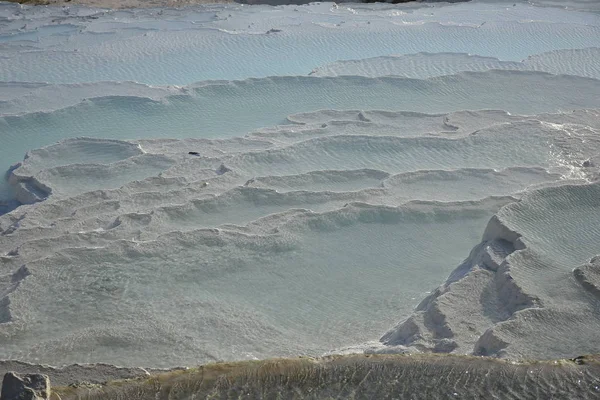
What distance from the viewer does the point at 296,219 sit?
378cm

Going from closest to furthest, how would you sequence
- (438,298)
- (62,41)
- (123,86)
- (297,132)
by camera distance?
Result: 1. (438,298)
2. (297,132)
3. (123,86)
4. (62,41)

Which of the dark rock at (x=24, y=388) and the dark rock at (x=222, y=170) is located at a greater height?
the dark rock at (x=24, y=388)

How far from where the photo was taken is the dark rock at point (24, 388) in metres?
2.11

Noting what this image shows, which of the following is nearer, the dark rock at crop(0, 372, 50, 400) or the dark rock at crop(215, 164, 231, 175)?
the dark rock at crop(0, 372, 50, 400)

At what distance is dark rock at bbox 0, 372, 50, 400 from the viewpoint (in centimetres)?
211

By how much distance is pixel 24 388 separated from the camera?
212 centimetres

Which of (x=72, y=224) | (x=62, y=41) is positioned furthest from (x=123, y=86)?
(x=72, y=224)

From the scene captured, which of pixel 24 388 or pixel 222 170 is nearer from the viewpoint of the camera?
pixel 24 388

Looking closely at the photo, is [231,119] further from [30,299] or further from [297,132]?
[30,299]

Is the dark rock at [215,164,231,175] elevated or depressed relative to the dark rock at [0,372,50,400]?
depressed

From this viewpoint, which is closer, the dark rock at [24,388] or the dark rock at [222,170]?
the dark rock at [24,388]

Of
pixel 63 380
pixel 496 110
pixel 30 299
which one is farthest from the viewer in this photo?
pixel 496 110

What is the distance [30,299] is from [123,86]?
2864mm

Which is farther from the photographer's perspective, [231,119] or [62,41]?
[62,41]
